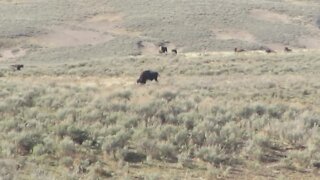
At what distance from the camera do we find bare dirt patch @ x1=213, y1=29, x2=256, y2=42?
196 ft

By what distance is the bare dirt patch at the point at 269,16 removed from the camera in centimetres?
6931

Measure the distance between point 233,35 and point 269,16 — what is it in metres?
12.1

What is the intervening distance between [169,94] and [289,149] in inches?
253

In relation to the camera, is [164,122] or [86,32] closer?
[164,122]

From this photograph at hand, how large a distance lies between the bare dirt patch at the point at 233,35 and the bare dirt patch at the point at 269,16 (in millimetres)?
8145

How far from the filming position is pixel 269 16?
7081cm

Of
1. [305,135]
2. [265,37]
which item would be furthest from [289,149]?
[265,37]

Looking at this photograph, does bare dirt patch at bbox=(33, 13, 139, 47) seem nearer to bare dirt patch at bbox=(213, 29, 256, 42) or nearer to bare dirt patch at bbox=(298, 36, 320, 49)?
bare dirt patch at bbox=(213, 29, 256, 42)

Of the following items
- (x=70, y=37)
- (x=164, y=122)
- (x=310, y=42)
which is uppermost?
(x=164, y=122)

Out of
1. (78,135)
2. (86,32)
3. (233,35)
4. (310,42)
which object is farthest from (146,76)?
(310,42)

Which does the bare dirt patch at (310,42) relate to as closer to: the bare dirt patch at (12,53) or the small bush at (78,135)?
the bare dirt patch at (12,53)

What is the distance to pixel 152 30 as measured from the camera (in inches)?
2430

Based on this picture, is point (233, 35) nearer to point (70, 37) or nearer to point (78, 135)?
point (70, 37)

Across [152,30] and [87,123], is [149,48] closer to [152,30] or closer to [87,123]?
[152,30]
